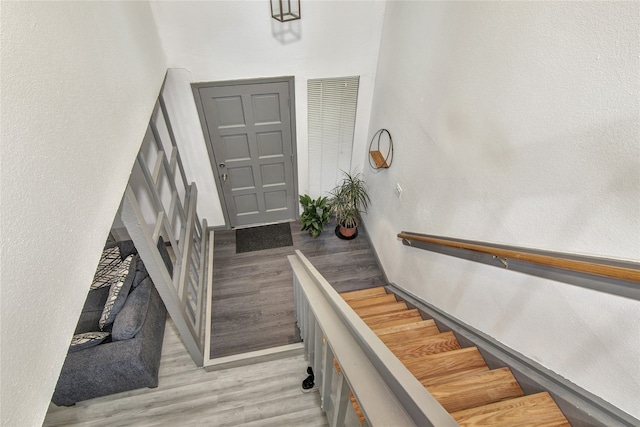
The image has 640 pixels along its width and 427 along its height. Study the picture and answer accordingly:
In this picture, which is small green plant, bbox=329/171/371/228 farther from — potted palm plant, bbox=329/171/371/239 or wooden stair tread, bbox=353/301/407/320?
wooden stair tread, bbox=353/301/407/320

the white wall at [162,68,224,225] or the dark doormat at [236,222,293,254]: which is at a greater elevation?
the white wall at [162,68,224,225]

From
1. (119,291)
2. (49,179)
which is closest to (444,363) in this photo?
(49,179)

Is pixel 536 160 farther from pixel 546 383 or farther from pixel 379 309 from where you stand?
pixel 379 309

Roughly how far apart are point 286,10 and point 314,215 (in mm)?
2370

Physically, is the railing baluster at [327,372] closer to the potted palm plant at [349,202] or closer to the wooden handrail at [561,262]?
the wooden handrail at [561,262]

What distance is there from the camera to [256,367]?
3168 millimetres

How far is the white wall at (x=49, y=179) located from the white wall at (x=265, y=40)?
1.36 m

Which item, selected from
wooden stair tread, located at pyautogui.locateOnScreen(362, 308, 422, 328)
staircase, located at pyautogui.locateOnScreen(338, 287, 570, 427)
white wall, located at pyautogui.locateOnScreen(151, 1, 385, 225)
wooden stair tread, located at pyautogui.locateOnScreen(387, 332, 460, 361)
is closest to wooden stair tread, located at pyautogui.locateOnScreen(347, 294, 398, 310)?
staircase, located at pyautogui.locateOnScreen(338, 287, 570, 427)

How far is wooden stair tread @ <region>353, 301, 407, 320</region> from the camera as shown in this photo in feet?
9.49

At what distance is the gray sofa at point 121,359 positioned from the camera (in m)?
2.62

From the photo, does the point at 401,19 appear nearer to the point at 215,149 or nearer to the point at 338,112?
the point at 338,112

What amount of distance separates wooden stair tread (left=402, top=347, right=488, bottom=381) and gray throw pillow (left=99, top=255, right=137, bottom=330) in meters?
2.41

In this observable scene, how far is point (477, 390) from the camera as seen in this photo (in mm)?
1732

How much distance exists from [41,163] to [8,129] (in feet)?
0.52
